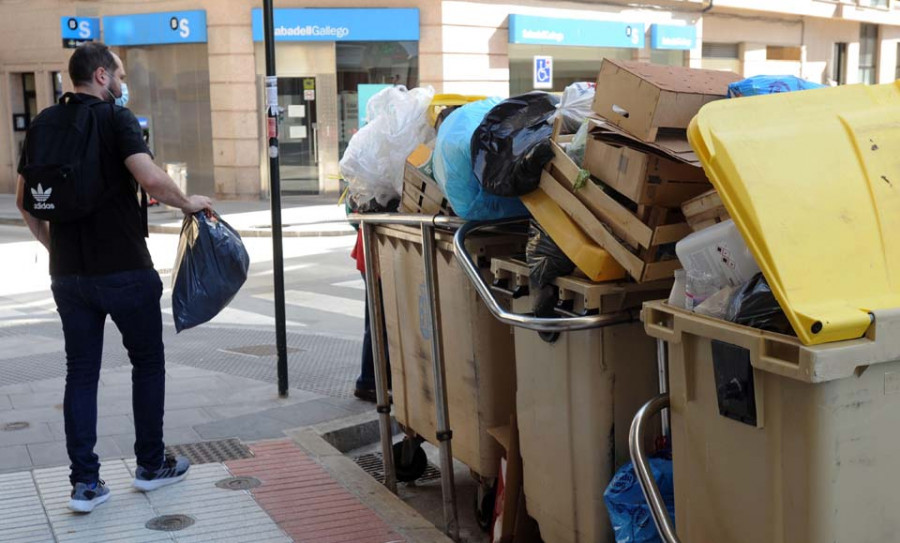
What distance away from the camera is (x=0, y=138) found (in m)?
25.5

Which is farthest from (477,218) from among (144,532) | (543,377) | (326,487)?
(144,532)

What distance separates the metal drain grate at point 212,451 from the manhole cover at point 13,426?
0.92 m

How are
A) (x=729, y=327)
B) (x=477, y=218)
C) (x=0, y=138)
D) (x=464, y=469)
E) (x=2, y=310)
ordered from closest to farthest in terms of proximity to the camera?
(x=729, y=327) < (x=477, y=218) < (x=464, y=469) < (x=2, y=310) < (x=0, y=138)

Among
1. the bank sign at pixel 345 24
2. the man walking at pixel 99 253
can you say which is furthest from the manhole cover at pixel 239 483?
the bank sign at pixel 345 24

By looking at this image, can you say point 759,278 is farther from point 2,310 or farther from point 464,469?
point 2,310

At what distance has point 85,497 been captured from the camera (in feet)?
14.7

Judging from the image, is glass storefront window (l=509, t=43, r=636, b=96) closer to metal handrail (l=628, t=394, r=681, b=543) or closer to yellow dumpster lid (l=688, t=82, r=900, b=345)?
yellow dumpster lid (l=688, t=82, r=900, b=345)

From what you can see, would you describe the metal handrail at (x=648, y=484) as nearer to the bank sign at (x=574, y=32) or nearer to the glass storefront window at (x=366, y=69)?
the glass storefront window at (x=366, y=69)

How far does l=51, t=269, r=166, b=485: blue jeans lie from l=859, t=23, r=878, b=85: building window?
33.4m

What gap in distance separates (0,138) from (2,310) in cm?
1706

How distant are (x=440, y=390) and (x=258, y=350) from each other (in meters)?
3.92

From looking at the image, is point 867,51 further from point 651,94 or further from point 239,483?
point 651,94

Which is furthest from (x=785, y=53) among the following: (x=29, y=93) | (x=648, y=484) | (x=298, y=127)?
(x=648, y=484)

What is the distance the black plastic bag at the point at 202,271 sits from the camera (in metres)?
4.63
